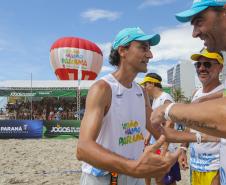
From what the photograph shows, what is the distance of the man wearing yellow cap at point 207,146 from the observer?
367 centimetres

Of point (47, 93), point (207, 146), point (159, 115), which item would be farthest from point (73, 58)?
point (159, 115)

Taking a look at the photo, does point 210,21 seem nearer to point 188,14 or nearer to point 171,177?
point 188,14

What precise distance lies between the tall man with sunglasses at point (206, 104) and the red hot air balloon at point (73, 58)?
34.4 meters

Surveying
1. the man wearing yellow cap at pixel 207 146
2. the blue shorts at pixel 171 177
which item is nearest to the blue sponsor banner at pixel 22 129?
the blue shorts at pixel 171 177

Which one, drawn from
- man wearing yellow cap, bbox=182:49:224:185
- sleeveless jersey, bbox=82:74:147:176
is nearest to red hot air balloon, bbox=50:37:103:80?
man wearing yellow cap, bbox=182:49:224:185

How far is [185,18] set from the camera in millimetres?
2070

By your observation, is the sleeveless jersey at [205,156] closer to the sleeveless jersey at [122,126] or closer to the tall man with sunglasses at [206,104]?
the sleeveless jersey at [122,126]

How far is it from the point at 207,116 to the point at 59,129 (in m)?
16.1

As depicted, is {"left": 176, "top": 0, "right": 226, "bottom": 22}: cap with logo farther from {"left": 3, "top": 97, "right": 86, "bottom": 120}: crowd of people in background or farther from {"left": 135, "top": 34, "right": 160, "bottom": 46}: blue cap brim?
{"left": 3, "top": 97, "right": 86, "bottom": 120}: crowd of people in background

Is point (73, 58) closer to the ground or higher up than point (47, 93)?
higher up

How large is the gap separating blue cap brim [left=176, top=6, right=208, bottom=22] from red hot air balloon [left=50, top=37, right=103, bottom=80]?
3432 cm

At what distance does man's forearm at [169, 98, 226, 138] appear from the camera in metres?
1.43

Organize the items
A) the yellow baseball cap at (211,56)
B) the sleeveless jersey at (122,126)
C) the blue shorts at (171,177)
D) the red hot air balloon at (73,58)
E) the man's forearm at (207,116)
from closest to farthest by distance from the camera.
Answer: the man's forearm at (207,116) < the sleeveless jersey at (122,126) < the yellow baseball cap at (211,56) < the blue shorts at (171,177) < the red hot air balloon at (73,58)

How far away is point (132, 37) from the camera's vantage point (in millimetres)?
3006
